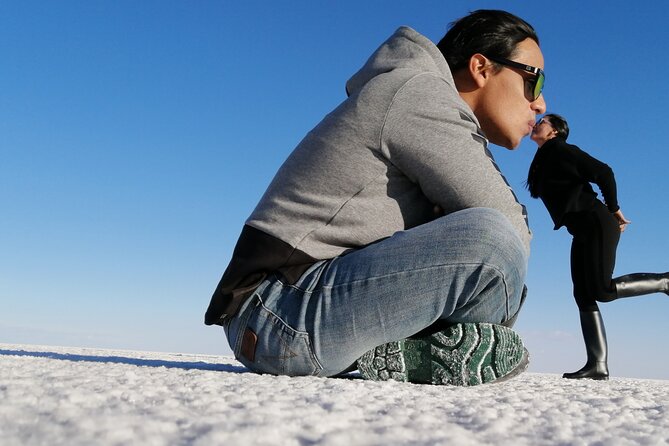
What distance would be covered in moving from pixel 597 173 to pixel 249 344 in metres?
3.03

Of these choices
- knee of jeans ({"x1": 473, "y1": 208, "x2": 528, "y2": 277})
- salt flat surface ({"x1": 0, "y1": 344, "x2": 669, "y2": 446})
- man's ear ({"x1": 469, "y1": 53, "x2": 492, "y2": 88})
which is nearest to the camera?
salt flat surface ({"x1": 0, "y1": 344, "x2": 669, "y2": 446})

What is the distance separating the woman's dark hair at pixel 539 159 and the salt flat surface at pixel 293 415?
2896 mm

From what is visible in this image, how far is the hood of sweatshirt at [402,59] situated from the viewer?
6.77 ft

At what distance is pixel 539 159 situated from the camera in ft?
14.0

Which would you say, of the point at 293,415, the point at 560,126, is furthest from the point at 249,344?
the point at 560,126

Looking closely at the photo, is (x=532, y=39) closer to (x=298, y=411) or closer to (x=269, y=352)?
(x=269, y=352)

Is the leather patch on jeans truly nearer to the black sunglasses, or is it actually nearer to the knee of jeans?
the knee of jeans

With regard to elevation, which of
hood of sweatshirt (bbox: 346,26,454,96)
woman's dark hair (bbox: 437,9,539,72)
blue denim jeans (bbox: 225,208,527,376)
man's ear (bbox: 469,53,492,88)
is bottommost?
blue denim jeans (bbox: 225,208,527,376)

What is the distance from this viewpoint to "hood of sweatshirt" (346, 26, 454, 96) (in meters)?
2.06

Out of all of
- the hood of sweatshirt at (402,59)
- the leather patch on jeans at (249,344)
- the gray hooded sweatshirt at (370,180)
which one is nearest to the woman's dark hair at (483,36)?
the hood of sweatshirt at (402,59)

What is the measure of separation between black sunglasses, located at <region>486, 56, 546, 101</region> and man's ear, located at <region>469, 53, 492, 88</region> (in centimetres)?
4

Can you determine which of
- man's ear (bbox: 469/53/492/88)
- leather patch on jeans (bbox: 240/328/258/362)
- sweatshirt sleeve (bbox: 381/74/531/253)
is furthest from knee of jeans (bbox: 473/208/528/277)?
man's ear (bbox: 469/53/492/88)

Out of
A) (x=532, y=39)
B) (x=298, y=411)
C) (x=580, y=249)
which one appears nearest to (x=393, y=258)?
(x=298, y=411)

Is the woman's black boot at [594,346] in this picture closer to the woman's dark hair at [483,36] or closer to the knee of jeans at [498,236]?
the woman's dark hair at [483,36]
